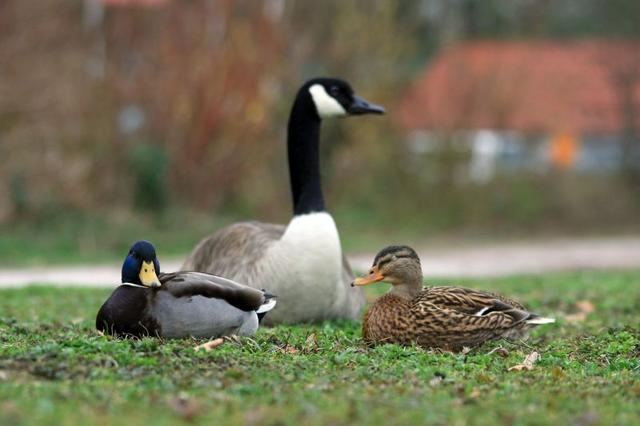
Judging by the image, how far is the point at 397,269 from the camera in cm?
876

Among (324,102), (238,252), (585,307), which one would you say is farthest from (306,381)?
(585,307)

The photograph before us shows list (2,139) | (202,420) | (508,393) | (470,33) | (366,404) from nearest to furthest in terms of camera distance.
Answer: (202,420) < (366,404) < (508,393) < (2,139) < (470,33)

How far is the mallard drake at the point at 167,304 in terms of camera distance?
805 centimetres

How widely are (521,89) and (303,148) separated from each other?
78.6 ft

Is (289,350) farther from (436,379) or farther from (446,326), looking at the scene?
(436,379)

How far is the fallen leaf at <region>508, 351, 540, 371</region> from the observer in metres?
7.69

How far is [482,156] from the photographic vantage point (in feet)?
104

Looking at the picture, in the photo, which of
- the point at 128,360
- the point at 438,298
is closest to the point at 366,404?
the point at 128,360

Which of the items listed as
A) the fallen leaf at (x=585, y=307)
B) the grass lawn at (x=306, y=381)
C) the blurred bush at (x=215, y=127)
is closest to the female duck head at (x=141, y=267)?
the grass lawn at (x=306, y=381)

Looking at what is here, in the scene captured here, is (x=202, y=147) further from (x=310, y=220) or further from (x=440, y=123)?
(x=310, y=220)

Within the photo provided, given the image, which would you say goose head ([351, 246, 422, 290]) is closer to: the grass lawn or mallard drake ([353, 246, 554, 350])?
mallard drake ([353, 246, 554, 350])

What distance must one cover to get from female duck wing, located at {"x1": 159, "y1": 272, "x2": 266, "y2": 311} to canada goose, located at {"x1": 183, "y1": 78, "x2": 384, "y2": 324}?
4.86ft

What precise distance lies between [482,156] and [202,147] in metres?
8.23

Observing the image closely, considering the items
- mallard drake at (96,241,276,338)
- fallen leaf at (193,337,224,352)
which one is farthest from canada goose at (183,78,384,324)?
fallen leaf at (193,337,224,352)
